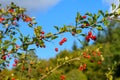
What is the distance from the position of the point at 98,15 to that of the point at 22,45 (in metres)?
1.33

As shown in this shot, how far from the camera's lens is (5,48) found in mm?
6023

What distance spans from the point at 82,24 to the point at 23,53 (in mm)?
1624

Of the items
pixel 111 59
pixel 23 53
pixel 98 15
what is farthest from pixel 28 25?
pixel 111 59

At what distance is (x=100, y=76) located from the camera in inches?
2517

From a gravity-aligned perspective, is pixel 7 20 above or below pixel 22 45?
above

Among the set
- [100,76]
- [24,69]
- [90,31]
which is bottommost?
[100,76]

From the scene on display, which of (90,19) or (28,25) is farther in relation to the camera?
(28,25)

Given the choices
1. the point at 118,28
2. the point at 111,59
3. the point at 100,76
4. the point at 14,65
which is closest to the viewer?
the point at 14,65

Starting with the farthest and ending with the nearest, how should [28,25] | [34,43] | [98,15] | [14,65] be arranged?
[14,65] < [28,25] < [34,43] < [98,15]

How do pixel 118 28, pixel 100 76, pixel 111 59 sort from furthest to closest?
pixel 118 28, pixel 100 76, pixel 111 59

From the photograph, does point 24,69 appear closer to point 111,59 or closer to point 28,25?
point 28,25

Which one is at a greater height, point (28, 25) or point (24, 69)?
point (28, 25)

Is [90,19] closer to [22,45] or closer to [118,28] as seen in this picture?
[22,45]

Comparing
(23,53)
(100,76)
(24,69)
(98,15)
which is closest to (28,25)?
(23,53)
